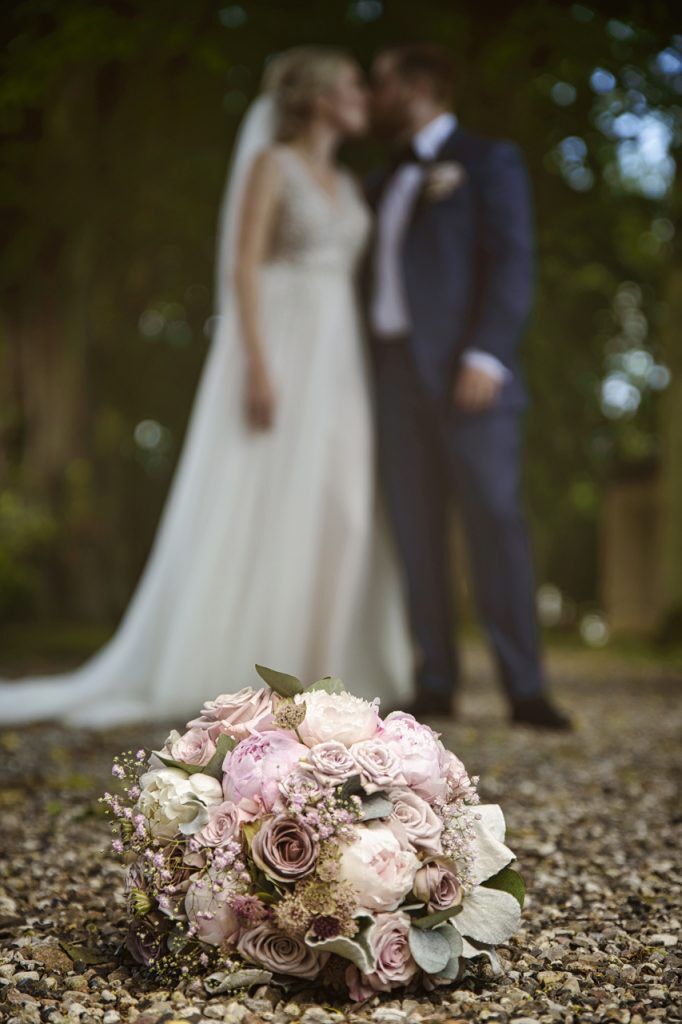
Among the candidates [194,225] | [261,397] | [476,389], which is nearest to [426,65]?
[476,389]

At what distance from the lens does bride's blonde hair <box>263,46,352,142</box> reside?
4.95m

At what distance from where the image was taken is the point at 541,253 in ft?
27.8

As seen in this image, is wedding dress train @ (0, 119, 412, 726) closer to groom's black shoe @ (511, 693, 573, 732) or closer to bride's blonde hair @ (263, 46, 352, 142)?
bride's blonde hair @ (263, 46, 352, 142)

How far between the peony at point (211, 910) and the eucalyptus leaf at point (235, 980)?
0.05m

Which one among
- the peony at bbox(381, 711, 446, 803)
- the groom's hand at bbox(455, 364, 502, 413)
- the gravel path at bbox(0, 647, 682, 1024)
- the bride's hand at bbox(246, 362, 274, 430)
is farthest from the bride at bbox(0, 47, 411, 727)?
the peony at bbox(381, 711, 446, 803)

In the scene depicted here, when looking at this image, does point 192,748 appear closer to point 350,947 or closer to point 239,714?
point 239,714

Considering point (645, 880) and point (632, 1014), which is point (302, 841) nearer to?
point (632, 1014)

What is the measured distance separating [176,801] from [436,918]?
1.42ft

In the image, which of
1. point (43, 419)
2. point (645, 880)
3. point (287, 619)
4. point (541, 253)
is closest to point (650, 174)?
point (541, 253)

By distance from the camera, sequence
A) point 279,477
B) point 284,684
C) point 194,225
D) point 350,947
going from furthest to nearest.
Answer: point 194,225 < point 279,477 < point 284,684 < point 350,947

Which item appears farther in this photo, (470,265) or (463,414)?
(470,265)

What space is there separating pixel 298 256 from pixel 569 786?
2683 mm

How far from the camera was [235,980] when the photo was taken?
64.8 inches

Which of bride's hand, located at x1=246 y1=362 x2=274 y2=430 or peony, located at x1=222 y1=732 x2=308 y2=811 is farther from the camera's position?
bride's hand, located at x1=246 y1=362 x2=274 y2=430
